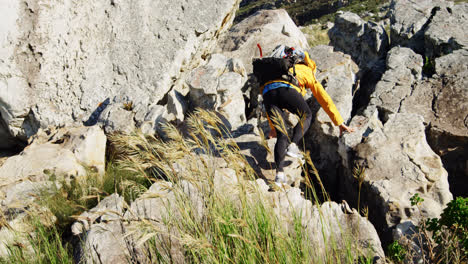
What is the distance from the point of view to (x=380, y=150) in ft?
14.6

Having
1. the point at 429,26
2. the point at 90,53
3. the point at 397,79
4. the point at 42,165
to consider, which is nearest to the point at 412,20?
the point at 429,26

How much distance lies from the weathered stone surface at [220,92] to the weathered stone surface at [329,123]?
4.58 ft

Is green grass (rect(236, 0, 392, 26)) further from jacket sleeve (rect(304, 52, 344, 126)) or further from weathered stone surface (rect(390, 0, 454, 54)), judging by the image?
jacket sleeve (rect(304, 52, 344, 126))

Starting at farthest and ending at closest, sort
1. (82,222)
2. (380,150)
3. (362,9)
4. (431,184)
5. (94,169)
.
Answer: (362,9), (94,169), (380,150), (431,184), (82,222)

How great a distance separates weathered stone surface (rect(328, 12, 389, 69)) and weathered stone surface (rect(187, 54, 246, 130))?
147 inches

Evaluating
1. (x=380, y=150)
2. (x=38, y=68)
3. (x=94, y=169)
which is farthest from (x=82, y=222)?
(x=38, y=68)

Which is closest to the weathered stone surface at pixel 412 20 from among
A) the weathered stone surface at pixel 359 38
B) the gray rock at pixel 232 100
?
the weathered stone surface at pixel 359 38

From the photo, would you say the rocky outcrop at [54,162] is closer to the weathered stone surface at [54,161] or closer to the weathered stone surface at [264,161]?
the weathered stone surface at [54,161]

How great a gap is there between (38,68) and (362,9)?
6163 cm

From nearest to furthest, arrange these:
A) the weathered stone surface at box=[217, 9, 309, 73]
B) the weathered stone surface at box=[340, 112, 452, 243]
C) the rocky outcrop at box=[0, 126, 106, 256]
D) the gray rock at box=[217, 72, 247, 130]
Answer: the weathered stone surface at box=[340, 112, 452, 243] < the rocky outcrop at box=[0, 126, 106, 256] < the gray rock at box=[217, 72, 247, 130] < the weathered stone surface at box=[217, 9, 309, 73]

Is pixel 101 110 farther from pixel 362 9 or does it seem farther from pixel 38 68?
pixel 362 9

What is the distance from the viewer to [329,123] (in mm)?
5516

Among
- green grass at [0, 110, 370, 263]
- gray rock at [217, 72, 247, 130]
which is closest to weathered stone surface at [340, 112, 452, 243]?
green grass at [0, 110, 370, 263]

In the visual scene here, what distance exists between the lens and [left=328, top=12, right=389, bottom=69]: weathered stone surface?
27.5 ft
